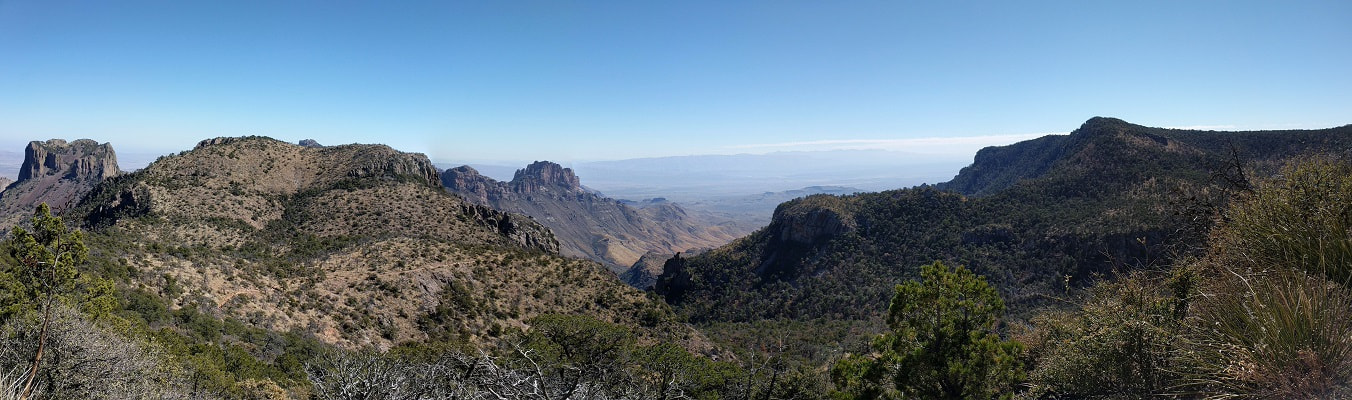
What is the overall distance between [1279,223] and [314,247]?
53652 millimetres

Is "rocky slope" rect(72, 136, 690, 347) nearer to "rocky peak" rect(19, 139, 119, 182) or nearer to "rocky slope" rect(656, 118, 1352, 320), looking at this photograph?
"rocky slope" rect(656, 118, 1352, 320)

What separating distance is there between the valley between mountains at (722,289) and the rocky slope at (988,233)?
0.42m

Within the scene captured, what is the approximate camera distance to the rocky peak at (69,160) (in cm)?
13925

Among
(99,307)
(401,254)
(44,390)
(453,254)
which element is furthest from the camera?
(453,254)

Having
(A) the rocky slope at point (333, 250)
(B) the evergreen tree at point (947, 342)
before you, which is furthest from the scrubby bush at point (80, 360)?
(B) the evergreen tree at point (947, 342)

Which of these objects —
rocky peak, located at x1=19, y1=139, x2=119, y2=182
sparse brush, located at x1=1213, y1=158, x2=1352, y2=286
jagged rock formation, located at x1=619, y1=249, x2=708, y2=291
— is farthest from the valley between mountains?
jagged rock formation, located at x1=619, y1=249, x2=708, y2=291

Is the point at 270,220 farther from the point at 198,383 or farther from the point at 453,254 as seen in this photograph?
the point at 198,383

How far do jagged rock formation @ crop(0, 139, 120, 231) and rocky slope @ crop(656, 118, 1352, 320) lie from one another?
516ft

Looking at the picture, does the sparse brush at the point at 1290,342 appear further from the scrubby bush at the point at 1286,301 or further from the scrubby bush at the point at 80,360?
the scrubby bush at the point at 80,360

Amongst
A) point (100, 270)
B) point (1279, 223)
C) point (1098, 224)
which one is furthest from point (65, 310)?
point (1098, 224)

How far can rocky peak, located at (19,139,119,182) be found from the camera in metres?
139

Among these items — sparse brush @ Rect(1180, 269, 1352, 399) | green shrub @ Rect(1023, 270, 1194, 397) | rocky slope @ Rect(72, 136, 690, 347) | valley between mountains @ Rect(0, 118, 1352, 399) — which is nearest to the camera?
sparse brush @ Rect(1180, 269, 1352, 399)

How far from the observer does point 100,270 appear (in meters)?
23.6

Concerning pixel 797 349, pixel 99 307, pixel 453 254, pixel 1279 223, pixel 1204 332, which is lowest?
pixel 797 349
